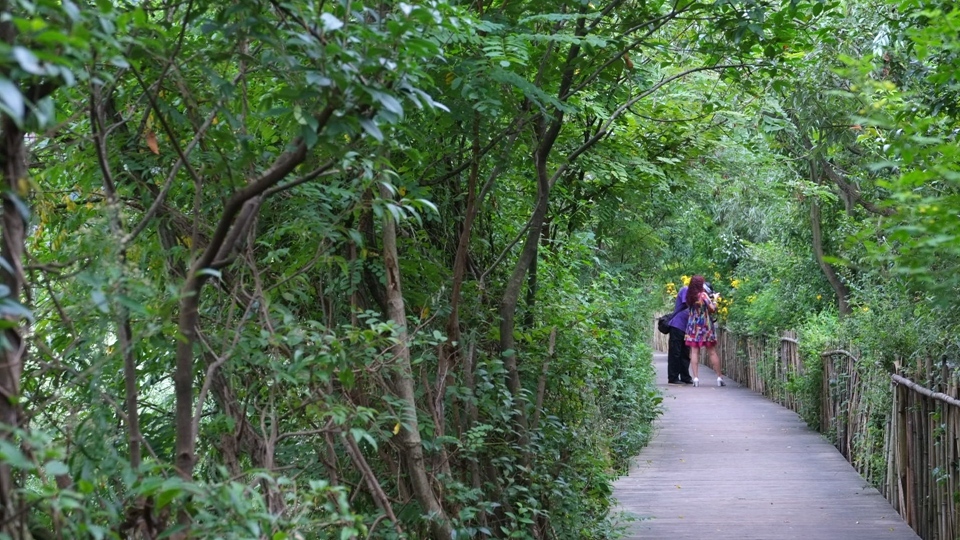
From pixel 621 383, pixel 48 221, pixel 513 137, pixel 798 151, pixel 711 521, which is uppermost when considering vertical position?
pixel 798 151

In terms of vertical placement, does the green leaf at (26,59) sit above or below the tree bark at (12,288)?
above

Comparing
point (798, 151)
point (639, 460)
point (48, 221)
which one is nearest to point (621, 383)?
point (639, 460)

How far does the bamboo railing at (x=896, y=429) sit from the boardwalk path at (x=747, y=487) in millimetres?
189

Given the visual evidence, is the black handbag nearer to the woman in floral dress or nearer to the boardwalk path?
the woman in floral dress

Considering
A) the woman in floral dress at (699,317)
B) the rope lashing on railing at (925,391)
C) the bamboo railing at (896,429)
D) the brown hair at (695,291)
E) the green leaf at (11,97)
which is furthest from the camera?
the woman in floral dress at (699,317)

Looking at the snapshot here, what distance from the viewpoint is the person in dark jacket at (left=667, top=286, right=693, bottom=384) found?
20125mm

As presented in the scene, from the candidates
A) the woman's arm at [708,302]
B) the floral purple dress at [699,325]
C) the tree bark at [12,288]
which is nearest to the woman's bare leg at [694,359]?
the floral purple dress at [699,325]

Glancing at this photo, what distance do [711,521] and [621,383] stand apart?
13.5ft

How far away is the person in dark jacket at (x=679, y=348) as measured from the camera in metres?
20.1

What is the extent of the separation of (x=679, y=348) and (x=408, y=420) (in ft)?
56.9

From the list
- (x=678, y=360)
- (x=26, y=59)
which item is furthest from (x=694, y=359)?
(x=26, y=59)

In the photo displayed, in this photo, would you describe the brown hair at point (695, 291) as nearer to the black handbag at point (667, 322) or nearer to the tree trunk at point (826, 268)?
the black handbag at point (667, 322)

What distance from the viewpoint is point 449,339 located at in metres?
5.18

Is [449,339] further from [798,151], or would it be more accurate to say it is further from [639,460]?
[798,151]
